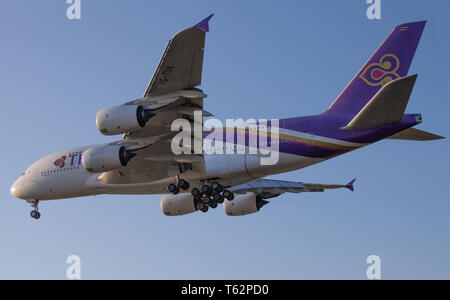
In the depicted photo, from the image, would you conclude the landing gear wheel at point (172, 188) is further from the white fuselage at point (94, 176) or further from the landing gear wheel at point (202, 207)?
the landing gear wheel at point (202, 207)

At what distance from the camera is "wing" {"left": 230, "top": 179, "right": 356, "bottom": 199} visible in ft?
113

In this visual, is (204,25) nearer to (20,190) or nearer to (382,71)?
(382,71)

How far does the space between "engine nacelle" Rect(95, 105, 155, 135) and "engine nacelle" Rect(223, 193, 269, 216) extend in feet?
41.7

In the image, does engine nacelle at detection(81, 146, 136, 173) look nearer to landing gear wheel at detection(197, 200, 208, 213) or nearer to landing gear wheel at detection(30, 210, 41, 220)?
landing gear wheel at detection(197, 200, 208, 213)

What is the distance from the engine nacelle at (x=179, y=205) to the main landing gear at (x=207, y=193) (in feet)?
14.1

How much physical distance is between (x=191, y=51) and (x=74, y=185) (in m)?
11.4

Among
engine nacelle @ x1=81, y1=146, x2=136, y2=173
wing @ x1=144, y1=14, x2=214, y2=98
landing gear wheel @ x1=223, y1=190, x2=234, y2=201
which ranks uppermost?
wing @ x1=144, y1=14, x2=214, y2=98

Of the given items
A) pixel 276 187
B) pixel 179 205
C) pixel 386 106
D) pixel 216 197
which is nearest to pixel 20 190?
pixel 179 205

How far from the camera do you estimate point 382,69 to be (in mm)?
26938

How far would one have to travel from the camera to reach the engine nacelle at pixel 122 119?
23.6 meters

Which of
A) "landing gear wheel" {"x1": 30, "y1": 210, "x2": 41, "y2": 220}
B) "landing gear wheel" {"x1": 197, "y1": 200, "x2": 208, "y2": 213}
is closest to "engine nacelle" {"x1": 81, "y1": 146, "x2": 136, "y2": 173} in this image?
"landing gear wheel" {"x1": 197, "y1": 200, "x2": 208, "y2": 213}

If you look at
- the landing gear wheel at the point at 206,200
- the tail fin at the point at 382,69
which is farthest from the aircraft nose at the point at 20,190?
the tail fin at the point at 382,69

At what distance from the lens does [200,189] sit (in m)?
28.8

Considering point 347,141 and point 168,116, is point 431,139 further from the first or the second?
point 168,116
